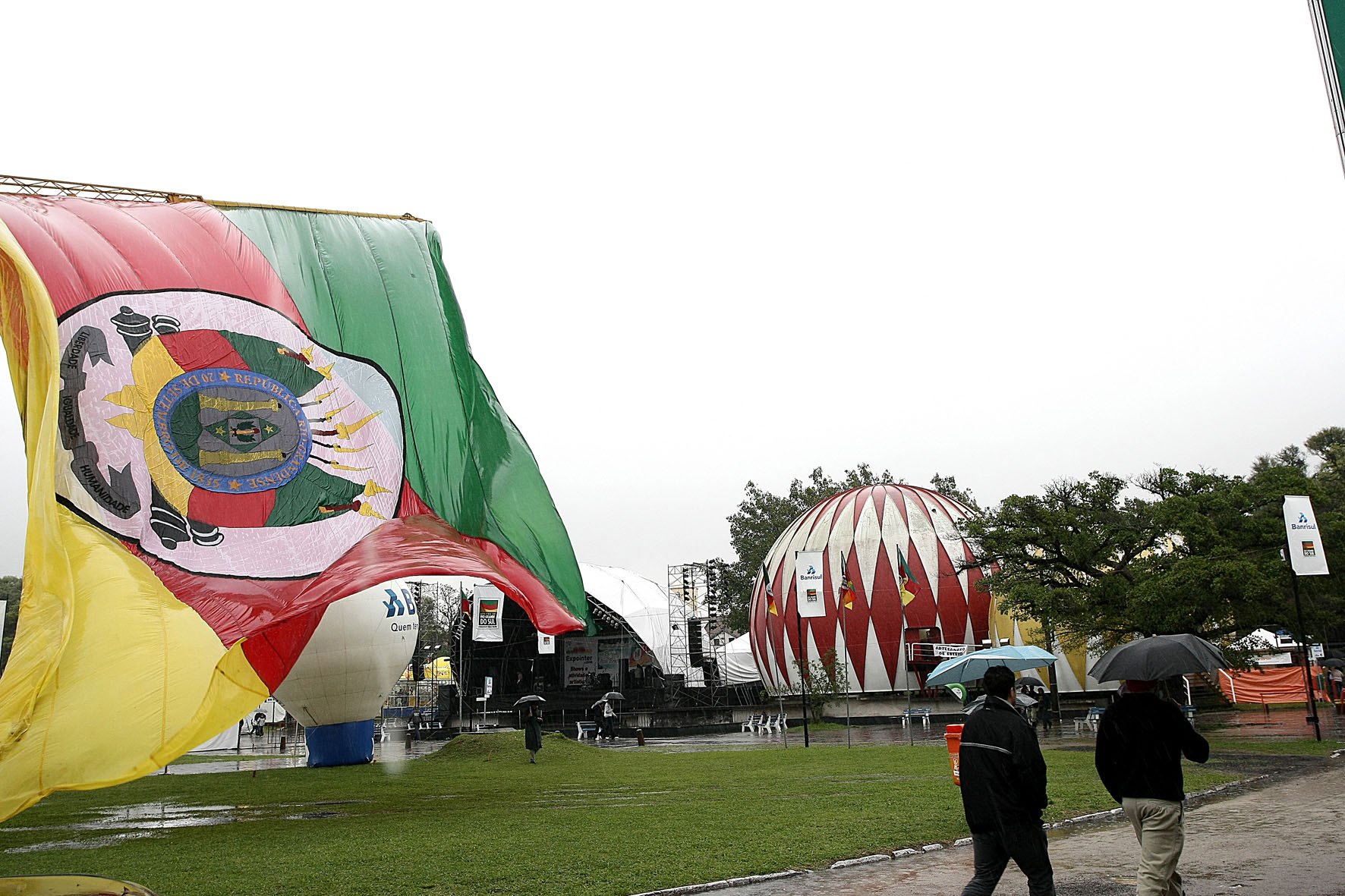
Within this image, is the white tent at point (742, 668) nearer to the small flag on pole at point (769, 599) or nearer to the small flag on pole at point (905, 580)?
the small flag on pole at point (769, 599)

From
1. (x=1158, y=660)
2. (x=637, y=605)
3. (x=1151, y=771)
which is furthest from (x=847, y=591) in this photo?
(x=1151, y=771)

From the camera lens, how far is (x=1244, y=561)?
73.0ft

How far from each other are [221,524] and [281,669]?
2.52m

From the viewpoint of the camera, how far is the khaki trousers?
552 centimetres

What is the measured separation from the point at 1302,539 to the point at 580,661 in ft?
150

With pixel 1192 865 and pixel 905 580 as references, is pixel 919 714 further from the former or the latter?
pixel 1192 865

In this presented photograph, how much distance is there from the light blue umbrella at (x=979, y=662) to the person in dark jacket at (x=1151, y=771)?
10119 millimetres

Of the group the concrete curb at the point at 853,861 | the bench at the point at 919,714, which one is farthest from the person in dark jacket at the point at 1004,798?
the bench at the point at 919,714

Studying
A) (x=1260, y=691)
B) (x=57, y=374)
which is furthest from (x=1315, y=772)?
(x=1260, y=691)

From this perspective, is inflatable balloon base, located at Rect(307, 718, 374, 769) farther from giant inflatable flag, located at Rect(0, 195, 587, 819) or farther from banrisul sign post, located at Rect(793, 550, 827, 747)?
banrisul sign post, located at Rect(793, 550, 827, 747)

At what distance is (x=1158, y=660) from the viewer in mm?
6336

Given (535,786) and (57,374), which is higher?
(57,374)

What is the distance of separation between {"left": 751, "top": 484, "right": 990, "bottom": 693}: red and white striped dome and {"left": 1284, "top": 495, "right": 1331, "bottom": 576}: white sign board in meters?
20.7

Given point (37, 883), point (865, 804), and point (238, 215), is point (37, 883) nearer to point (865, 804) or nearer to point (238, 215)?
point (865, 804)
